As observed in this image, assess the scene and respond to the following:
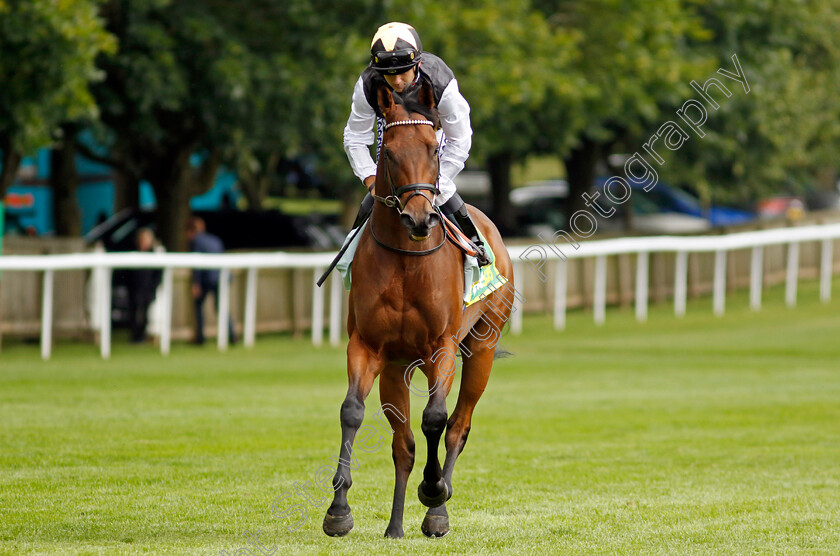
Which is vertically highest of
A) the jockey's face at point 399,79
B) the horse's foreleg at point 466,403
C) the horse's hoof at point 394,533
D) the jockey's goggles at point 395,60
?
the jockey's goggles at point 395,60

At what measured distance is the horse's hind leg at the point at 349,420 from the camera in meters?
6.39

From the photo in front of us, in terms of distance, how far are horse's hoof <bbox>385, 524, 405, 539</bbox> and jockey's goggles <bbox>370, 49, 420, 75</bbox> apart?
92.0 inches

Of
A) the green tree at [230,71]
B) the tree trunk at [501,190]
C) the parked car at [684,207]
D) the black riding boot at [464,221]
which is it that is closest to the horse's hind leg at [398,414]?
the black riding boot at [464,221]

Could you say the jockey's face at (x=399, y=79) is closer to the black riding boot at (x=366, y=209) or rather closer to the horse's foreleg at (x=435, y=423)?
the black riding boot at (x=366, y=209)

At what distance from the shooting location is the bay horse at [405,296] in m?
6.27

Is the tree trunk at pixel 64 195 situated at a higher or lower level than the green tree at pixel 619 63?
lower

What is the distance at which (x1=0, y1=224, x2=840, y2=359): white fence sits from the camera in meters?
15.9

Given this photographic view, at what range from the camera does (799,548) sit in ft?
21.3

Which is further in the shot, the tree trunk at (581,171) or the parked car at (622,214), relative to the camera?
the parked car at (622,214)

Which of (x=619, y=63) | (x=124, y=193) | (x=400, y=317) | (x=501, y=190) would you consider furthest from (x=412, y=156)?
(x=124, y=193)

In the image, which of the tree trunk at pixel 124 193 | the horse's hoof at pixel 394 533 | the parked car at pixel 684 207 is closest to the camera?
the horse's hoof at pixel 394 533

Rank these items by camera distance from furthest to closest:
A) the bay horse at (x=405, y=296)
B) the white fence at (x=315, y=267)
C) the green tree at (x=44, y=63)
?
the white fence at (x=315, y=267) < the green tree at (x=44, y=63) < the bay horse at (x=405, y=296)

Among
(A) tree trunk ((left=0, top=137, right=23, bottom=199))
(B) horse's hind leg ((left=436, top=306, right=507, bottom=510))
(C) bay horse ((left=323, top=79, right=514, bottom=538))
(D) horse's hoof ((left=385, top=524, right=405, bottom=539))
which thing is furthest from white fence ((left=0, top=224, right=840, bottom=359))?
(D) horse's hoof ((left=385, top=524, right=405, bottom=539))

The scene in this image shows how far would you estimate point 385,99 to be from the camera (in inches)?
249
